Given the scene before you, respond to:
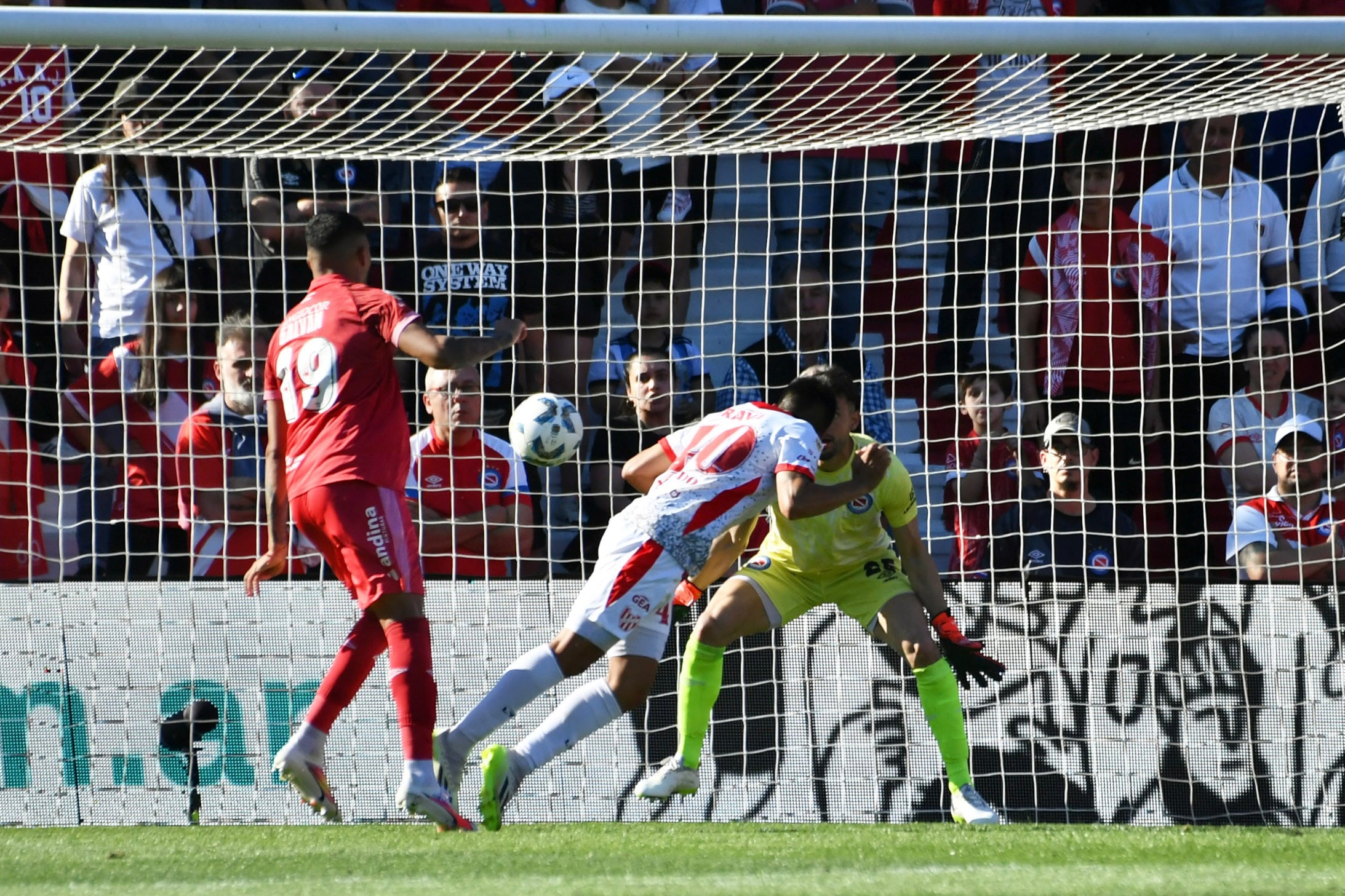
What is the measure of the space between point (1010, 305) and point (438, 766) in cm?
417

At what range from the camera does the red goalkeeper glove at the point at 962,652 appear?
6312 mm

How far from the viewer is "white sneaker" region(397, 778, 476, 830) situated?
481 cm

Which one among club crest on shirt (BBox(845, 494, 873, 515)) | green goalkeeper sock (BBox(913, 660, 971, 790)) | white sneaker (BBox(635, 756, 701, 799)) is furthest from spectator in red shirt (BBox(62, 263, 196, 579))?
green goalkeeper sock (BBox(913, 660, 971, 790))

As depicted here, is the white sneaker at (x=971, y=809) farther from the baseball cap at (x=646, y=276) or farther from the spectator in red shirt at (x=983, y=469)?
the baseball cap at (x=646, y=276)

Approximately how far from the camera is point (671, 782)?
611 cm

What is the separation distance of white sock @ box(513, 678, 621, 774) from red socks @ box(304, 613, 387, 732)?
0.57 m

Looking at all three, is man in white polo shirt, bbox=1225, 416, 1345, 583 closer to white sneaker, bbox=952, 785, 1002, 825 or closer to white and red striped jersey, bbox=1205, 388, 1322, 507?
white and red striped jersey, bbox=1205, 388, 1322, 507

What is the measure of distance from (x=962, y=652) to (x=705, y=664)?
104 centimetres

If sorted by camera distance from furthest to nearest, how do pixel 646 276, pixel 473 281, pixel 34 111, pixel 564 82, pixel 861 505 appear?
pixel 646 276, pixel 473 281, pixel 564 82, pixel 34 111, pixel 861 505

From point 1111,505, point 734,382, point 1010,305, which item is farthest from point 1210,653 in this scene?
point 734,382

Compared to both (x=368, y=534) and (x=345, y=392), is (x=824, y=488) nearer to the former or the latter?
(x=368, y=534)

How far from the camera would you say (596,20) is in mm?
5684

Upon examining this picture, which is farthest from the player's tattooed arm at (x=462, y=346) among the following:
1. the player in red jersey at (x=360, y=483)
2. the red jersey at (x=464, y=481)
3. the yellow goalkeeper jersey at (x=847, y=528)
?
the red jersey at (x=464, y=481)

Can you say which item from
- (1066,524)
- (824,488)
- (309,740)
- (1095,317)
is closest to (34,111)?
(309,740)
